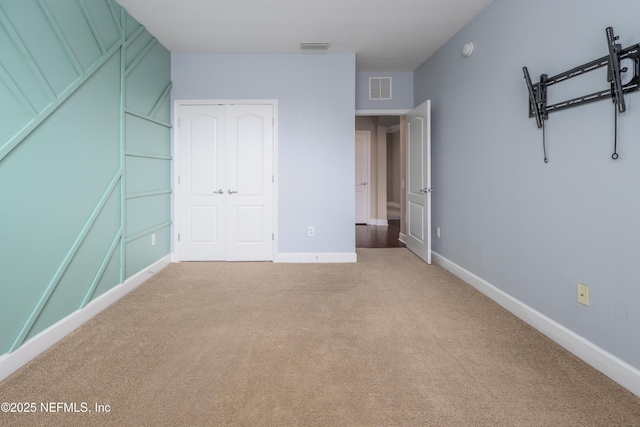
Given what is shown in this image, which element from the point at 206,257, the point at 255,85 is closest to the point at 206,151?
the point at 255,85

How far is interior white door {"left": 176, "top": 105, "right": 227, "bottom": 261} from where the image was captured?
4348mm

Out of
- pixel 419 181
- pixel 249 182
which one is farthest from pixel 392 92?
pixel 249 182

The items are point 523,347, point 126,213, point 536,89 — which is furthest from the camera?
point 126,213

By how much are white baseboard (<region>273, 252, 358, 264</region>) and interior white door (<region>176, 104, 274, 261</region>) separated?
18cm

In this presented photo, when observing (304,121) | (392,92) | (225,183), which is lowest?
(225,183)

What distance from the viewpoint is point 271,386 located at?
5.76ft

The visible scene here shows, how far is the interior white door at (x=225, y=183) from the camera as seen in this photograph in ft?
14.3

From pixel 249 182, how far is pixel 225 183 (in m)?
0.30

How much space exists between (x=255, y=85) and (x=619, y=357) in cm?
415

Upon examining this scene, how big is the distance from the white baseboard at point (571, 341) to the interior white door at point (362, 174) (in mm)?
4967

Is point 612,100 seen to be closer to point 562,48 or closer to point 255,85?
point 562,48

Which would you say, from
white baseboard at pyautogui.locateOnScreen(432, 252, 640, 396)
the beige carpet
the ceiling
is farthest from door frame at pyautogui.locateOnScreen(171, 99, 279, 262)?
white baseboard at pyautogui.locateOnScreen(432, 252, 640, 396)

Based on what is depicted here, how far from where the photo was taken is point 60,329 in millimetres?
2295

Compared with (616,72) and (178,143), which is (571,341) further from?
(178,143)
